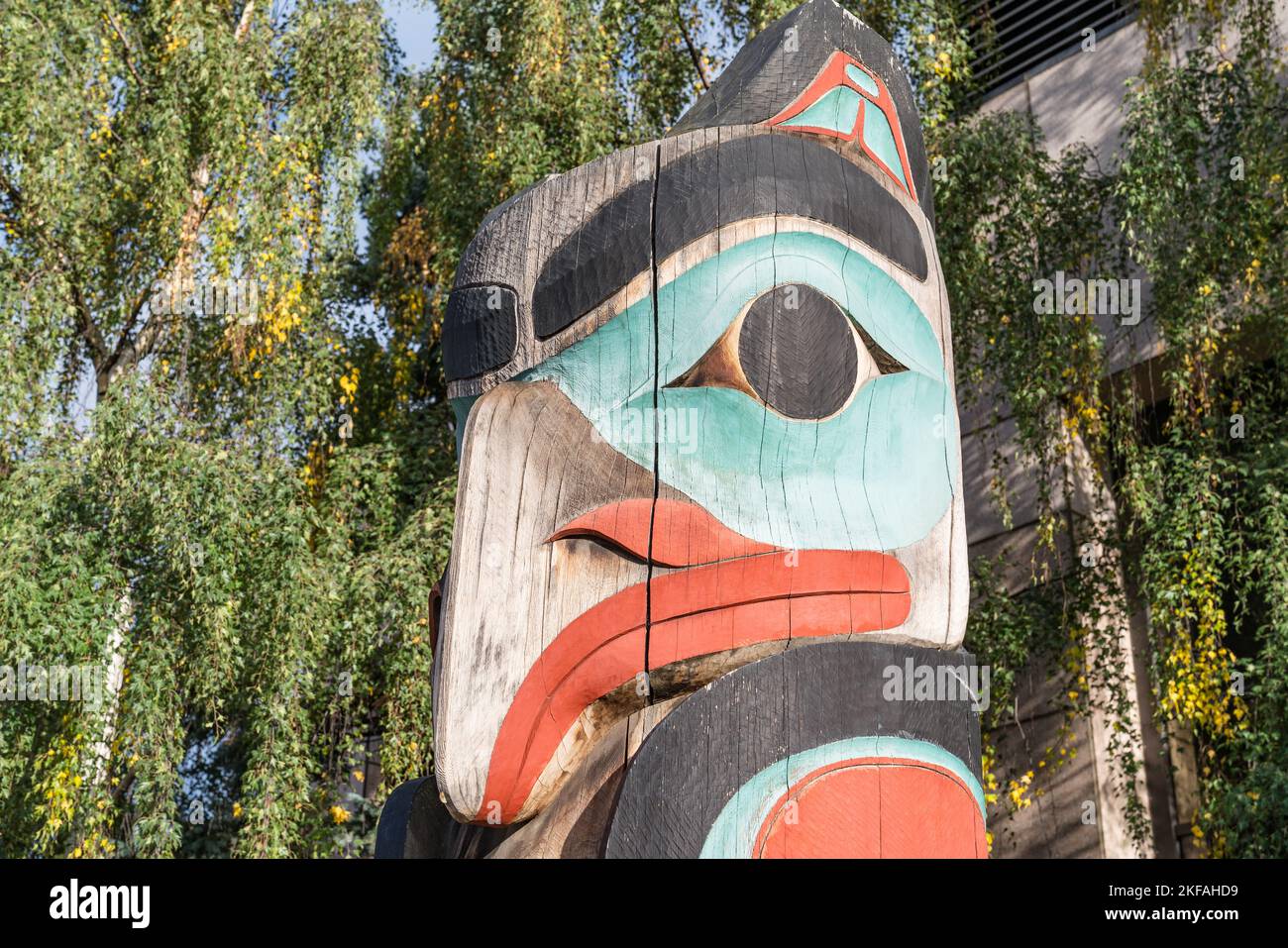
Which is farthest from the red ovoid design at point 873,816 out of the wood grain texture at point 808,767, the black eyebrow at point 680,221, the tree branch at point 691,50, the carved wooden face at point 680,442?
the tree branch at point 691,50

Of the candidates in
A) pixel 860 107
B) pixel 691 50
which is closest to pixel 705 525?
pixel 860 107

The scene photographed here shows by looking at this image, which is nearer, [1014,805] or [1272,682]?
[1272,682]

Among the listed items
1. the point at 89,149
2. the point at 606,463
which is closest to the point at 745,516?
the point at 606,463

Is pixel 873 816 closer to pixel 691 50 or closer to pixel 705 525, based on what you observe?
pixel 705 525

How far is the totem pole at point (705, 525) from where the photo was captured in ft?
6.37

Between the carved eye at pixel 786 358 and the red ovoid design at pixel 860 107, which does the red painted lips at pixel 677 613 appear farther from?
the red ovoid design at pixel 860 107

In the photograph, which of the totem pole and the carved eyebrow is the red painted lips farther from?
the carved eyebrow

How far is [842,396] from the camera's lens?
2.26m

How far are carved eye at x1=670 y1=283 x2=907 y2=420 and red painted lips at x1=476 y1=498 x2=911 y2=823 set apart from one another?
23cm

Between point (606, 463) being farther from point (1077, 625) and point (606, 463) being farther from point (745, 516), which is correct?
point (1077, 625)

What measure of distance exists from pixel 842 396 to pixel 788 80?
0.71 meters

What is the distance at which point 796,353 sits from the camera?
2.23 meters

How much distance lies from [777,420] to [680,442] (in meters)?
0.16

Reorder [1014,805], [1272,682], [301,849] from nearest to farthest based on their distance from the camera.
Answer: [1272,682] → [301,849] → [1014,805]
